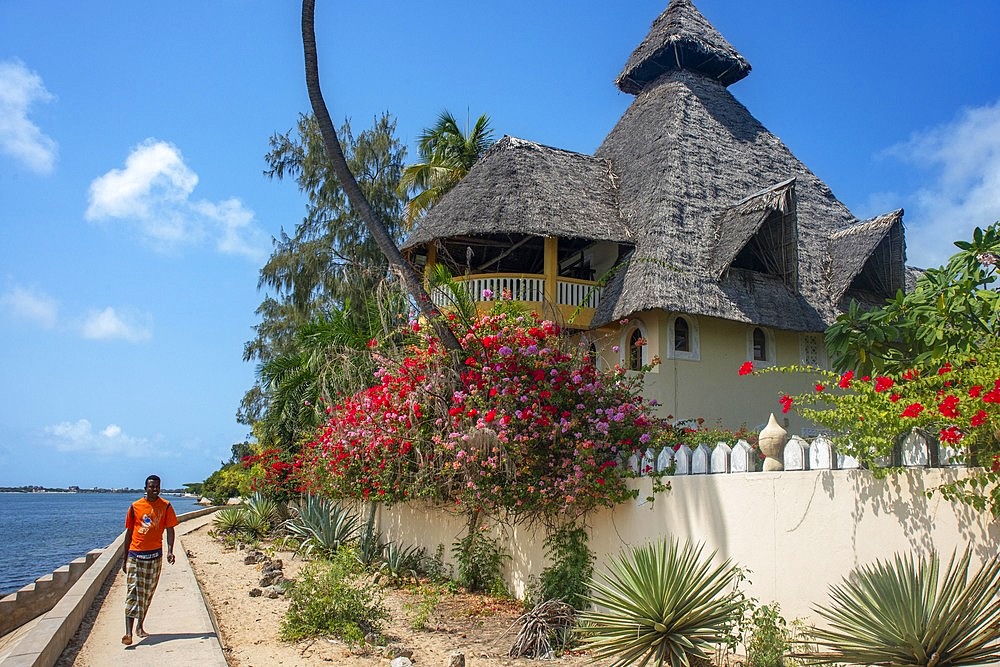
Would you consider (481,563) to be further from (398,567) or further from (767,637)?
(767,637)

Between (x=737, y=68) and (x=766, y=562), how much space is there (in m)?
19.0

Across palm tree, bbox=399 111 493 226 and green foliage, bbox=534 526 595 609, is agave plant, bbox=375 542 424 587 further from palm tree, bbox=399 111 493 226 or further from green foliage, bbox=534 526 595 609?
palm tree, bbox=399 111 493 226

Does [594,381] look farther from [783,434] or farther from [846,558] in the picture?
[846,558]

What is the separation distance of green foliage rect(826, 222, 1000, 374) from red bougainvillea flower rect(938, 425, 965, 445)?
151 cm

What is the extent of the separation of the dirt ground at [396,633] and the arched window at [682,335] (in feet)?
25.7

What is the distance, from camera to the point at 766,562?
6.84 m

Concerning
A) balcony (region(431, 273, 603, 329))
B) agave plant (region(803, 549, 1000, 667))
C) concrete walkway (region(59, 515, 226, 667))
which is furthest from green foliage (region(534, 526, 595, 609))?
balcony (region(431, 273, 603, 329))

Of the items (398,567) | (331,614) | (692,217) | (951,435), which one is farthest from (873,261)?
(331,614)

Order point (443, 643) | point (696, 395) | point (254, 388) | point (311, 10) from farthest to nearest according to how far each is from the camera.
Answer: point (254, 388) < point (696, 395) < point (311, 10) < point (443, 643)

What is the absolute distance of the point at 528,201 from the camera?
17.7m

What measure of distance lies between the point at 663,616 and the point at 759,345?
12459mm

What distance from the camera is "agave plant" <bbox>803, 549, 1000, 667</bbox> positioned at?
4676mm

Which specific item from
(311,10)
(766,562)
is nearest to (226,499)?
(311,10)

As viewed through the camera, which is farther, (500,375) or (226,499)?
(226,499)
